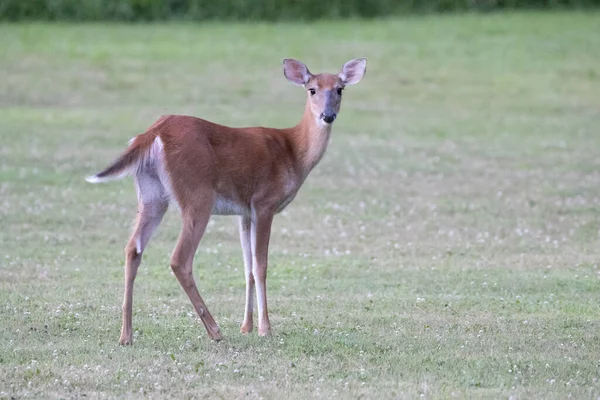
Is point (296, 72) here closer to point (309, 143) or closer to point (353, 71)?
point (353, 71)

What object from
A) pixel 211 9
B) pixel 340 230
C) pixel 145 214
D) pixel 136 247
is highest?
pixel 145 214

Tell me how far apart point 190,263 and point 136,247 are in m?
0.47

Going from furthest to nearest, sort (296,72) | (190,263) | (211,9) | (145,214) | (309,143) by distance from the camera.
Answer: (211,9), (296,72), (309,143), (145,214), (190,263)

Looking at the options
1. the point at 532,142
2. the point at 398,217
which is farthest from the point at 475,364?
the point at 532,142

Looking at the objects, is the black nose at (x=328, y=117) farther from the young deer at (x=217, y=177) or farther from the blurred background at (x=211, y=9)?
the blurred background at (x=211, y=9)

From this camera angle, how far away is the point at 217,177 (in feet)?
29.5

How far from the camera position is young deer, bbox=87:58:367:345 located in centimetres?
869

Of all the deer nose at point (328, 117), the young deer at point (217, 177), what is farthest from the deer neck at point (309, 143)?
the deer nose at point (328, 117)

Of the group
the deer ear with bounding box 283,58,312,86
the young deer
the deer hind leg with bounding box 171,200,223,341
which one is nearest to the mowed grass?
the deer hind leg with bounding box 171,200,223,341

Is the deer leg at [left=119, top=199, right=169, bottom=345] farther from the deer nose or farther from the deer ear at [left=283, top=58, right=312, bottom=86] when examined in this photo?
the deer ear at [left=283, top=58, right=312, bottom=86]

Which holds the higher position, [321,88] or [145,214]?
[321,88]

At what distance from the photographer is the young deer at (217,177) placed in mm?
8688

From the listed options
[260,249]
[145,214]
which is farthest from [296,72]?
[145,214]

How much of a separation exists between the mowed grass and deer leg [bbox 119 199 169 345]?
24cm
